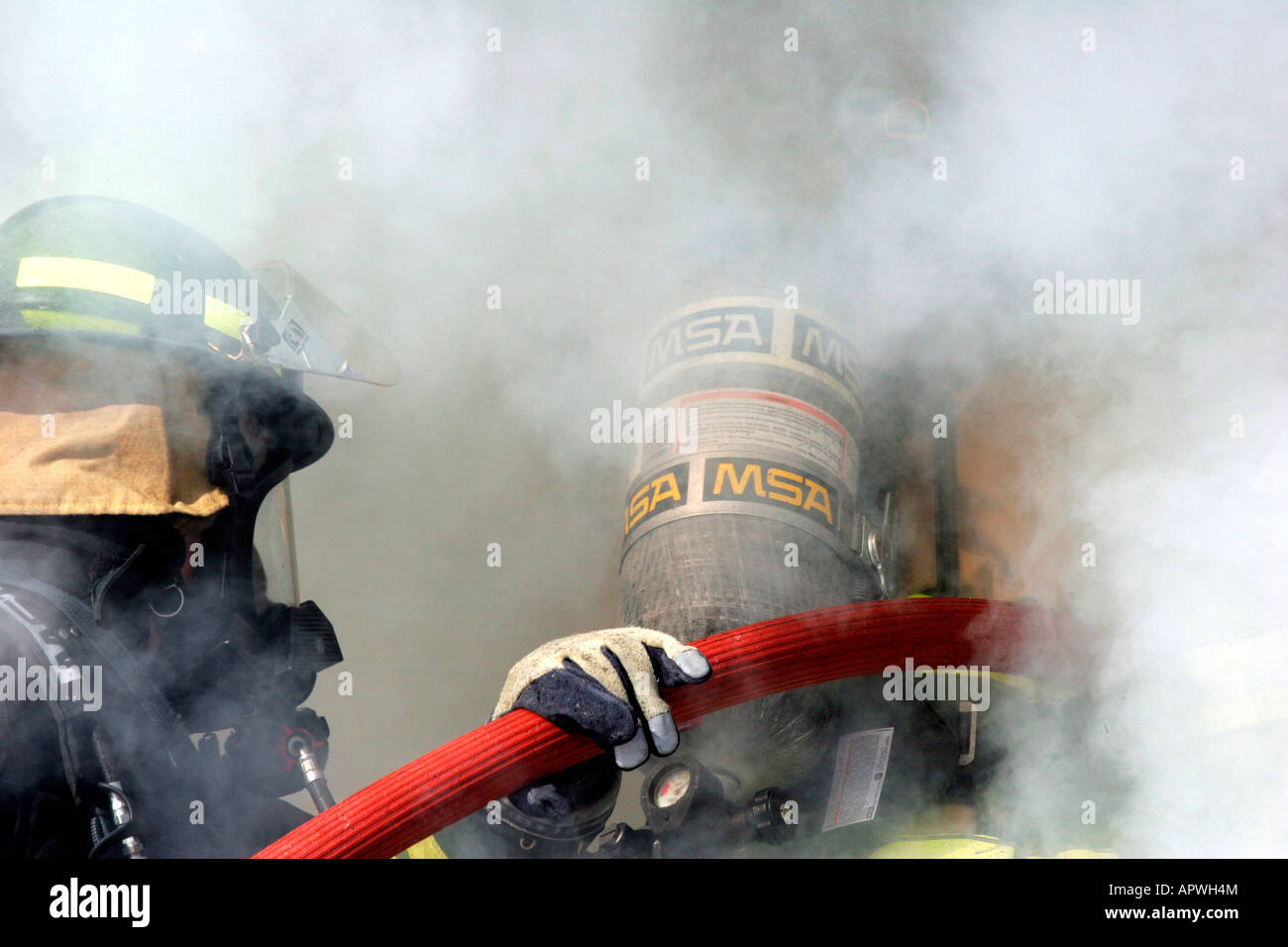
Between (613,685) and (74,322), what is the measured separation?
42.8 inches

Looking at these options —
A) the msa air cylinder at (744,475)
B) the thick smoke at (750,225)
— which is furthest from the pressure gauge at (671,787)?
the thick smoke at (750,225)

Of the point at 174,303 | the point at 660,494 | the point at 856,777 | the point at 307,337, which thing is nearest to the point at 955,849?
the point at 856,777

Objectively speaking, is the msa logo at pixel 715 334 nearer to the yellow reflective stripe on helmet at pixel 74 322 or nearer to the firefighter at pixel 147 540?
the firefighter at pixel 147 540

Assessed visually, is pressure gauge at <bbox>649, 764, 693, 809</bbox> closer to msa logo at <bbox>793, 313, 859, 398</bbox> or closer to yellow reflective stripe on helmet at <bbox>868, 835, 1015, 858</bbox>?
yellow reflective stripe on helmet at <bbox>868, 835, 1015, 858</bbox>

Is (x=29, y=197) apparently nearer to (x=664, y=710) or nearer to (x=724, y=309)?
(x=724, y=309)

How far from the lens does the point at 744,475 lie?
Result: 84.2 inches

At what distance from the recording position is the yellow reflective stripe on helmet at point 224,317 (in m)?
2.02

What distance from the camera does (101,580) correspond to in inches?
71.2

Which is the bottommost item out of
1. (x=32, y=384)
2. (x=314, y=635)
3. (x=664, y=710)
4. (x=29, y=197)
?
(x=664, y=710)

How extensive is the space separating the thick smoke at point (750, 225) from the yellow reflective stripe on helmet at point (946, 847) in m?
0.21

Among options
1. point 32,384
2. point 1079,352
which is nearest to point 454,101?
point 32,384

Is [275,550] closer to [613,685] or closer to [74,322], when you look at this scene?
[74,322]

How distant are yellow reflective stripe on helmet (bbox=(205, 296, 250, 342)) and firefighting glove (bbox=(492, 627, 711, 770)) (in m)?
0.85

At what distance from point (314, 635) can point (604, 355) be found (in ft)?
3.36
